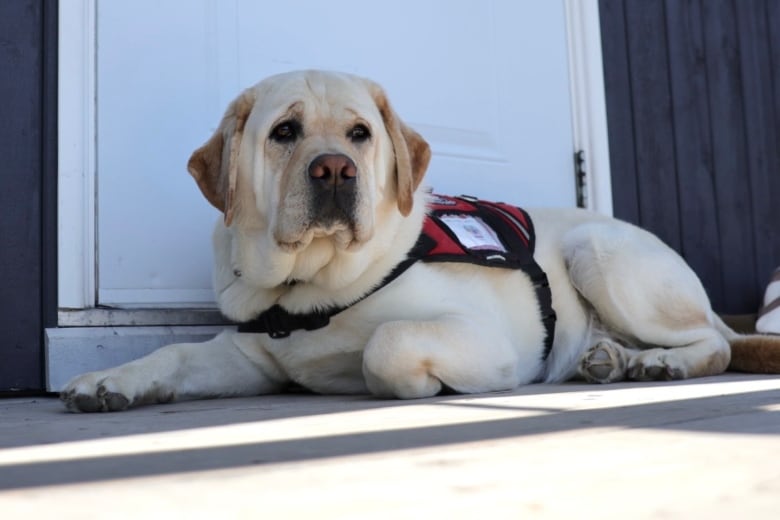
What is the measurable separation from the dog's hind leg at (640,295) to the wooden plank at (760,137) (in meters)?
2.01

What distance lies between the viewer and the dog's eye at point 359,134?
276 cm

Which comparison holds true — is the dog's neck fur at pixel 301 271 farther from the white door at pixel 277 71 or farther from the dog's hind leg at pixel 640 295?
the dog's hind leg at pixel 640 295

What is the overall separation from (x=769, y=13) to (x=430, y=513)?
207 inches

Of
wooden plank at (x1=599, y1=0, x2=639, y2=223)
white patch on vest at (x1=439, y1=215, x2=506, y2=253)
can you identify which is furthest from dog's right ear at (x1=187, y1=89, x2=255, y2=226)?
wooden plank at (x1=599, y1=0, x2=639, y2=223)

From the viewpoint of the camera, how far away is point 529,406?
1.97 meters

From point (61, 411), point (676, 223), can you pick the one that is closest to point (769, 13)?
point (676, 223)

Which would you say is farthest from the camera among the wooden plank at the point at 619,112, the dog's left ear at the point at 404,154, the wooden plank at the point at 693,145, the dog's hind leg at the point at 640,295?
the wooden plank at the point at 693,145

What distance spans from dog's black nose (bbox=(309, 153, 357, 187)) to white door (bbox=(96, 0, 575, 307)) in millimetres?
1019

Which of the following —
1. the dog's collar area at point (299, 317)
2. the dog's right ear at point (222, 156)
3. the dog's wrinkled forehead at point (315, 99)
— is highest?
the dog's wrinkled forehead at point (315, 99)

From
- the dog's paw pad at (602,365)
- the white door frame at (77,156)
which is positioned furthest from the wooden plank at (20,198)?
the dog's paw pad at (602,365)

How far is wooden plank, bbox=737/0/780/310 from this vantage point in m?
5.17

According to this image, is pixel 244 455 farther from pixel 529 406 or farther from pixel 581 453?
pixel 529 406

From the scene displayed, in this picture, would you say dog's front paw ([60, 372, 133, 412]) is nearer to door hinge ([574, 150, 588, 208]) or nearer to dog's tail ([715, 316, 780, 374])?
dog's tail ([715, 316, 780, 374])

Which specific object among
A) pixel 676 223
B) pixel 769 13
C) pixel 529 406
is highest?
pixel 769 13
